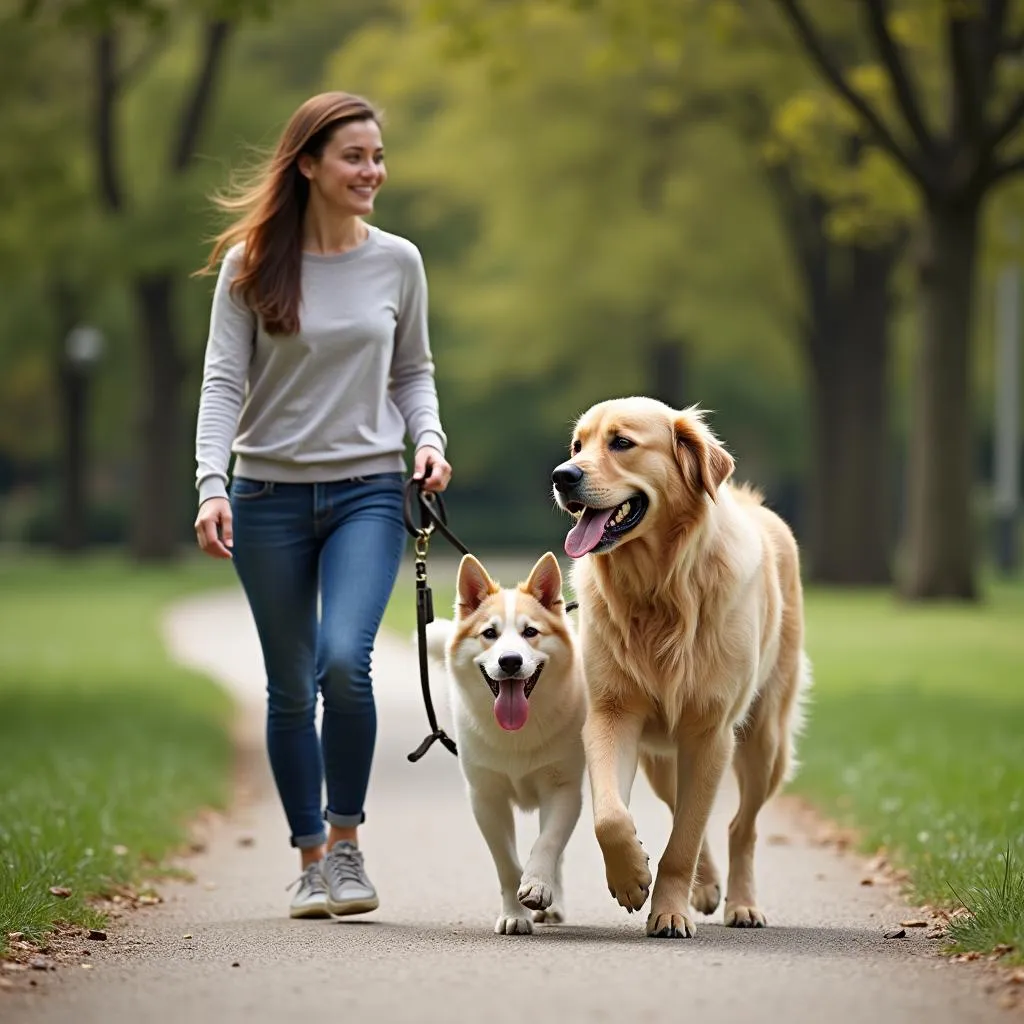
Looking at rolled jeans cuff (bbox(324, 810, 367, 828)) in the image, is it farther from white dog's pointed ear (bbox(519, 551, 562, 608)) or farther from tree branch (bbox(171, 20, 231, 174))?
tree branch (bbox(171, 20, 231, 174))

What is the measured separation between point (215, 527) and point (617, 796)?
1613 millimetres

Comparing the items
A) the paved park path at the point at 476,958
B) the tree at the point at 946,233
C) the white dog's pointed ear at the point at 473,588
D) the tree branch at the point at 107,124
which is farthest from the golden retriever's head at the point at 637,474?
the tree branch at the point at 107,124

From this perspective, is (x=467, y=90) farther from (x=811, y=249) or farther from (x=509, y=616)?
(x=509, y=616)

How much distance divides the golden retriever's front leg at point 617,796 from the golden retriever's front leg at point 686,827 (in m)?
0.17

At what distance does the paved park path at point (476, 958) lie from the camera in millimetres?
4617

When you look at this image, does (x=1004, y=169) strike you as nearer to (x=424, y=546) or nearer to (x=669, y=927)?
(x=424, y=546)

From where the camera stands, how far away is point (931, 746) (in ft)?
36.1

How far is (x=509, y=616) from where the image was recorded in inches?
248

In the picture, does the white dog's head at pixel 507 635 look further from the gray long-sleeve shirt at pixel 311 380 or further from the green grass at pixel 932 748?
the green grass at pixel 932 748

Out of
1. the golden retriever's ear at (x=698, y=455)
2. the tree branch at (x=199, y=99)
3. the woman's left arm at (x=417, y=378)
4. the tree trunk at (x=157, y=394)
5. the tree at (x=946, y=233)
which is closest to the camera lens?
the golden retriever's ear at (x=698, y=455)

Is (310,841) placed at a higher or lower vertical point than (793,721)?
lower

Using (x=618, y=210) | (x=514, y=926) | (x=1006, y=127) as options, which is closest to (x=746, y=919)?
(x=514, y=926)

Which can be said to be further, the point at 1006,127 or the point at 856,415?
the point at 856,415

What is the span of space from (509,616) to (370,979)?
157 cm
